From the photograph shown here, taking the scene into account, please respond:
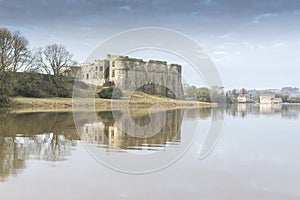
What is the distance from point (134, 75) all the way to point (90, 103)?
1030 cm

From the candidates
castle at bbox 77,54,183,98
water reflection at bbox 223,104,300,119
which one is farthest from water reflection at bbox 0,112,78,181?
castle at bbox 77,54,183,98

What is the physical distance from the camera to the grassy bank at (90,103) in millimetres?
35719

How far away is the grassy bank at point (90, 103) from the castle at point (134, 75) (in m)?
1.65

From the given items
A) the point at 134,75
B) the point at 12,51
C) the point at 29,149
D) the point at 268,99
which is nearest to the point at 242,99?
the point at 268,99

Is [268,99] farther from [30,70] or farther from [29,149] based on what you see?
[29,149]

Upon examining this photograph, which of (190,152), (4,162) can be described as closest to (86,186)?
(4,162)

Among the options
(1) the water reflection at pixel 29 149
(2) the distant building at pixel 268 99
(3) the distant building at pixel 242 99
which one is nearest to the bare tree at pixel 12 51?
(1) the water reflection at pixel 29 149

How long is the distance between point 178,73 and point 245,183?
3519 centimetres

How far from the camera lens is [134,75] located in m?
51.0

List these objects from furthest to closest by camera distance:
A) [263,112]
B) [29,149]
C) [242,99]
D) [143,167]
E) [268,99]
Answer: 1. [268,99]
2. [242,99]
3. [263,112]
4. [29,149]
5. [143,167]

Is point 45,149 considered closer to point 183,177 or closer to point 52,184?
point 52,184

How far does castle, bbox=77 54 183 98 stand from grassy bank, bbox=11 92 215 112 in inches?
64.8

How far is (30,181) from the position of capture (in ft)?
19.5

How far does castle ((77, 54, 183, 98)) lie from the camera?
46.3 metres
